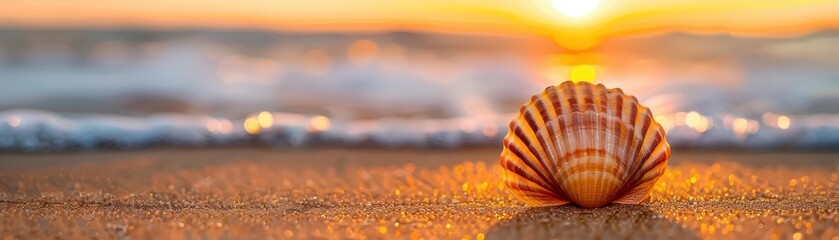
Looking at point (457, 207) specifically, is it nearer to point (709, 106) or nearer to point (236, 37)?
point (709, 106)

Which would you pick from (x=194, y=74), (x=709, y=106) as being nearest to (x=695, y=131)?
(x=709, y=106)

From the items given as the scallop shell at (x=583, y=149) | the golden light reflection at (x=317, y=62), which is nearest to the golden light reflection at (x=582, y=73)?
the golden light reflection at (x=317, y=62)

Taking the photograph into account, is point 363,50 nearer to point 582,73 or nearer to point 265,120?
point 582,73

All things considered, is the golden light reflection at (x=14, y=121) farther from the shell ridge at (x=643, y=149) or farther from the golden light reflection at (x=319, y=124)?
the shell ridge at (x=643, y=149)

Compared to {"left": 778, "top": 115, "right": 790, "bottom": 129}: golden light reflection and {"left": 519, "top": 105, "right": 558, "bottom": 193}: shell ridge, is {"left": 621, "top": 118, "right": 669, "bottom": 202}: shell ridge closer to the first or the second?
{"left": 519, "top": 105, "right": 558, "bottom": 193}: shell ridge

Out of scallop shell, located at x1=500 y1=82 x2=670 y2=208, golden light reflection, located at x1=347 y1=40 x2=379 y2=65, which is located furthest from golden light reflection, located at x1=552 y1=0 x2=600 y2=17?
scallop shell, located at x1=500 y1=82 x2=670 y2=208

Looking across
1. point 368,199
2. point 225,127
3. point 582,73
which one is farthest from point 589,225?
point 582,73

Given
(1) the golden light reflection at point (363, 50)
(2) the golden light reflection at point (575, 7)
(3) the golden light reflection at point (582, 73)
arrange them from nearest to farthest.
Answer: (3) the golden light reflection at point (582, 73), (1) the golden light reflection at point (363, 50), (2) the golden light reflection at point (575, 7)
